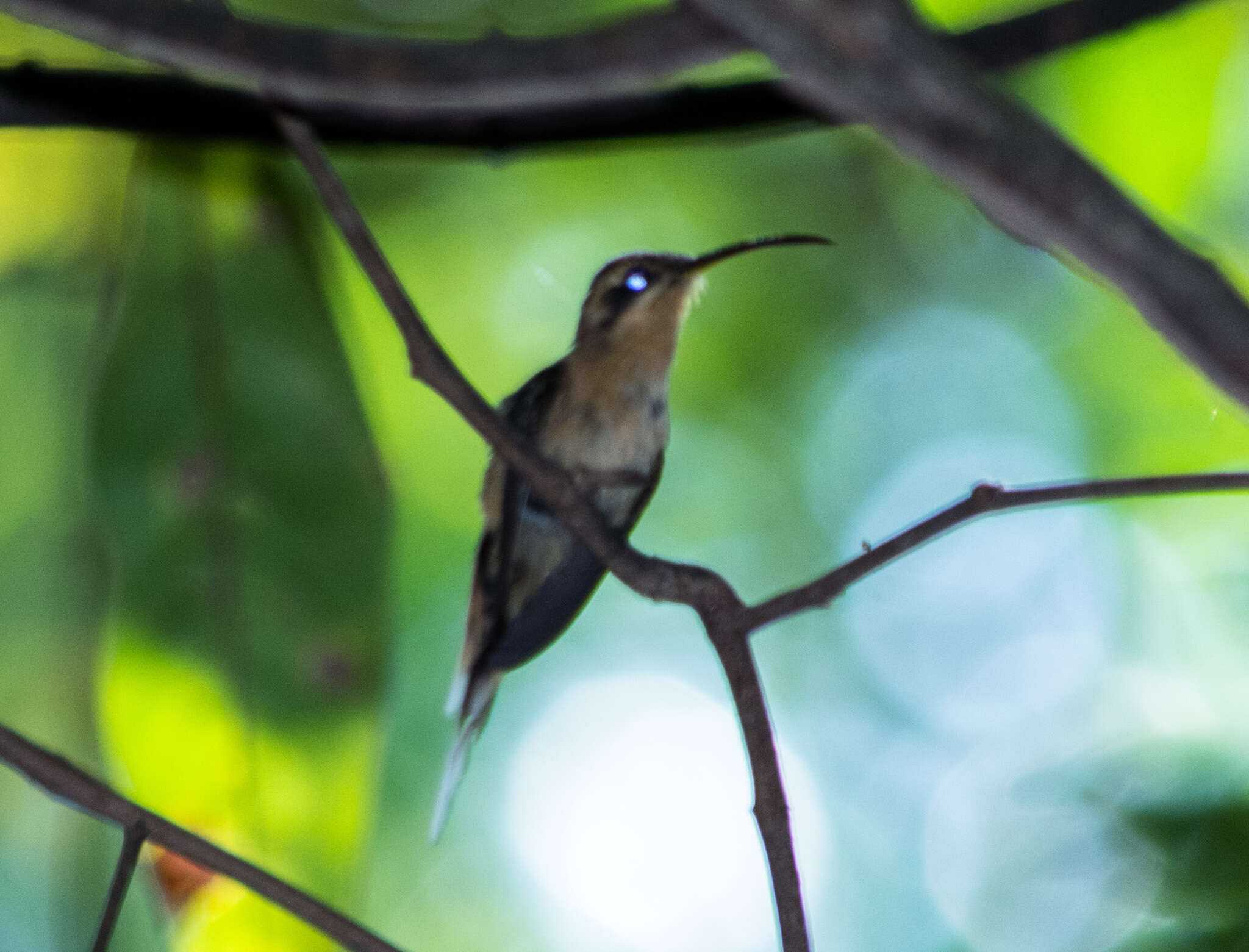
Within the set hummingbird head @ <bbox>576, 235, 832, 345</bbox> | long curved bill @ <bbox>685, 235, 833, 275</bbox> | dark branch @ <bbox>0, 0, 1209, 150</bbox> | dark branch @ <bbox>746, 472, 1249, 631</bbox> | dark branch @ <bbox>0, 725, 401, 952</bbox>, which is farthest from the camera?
hummingbird head @ <bbox>576, 235, 832, 345</bbox>

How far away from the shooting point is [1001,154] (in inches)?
25.2

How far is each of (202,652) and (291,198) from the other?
763 mm

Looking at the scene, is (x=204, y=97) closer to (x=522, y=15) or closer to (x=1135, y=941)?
(x=1135, y=941)

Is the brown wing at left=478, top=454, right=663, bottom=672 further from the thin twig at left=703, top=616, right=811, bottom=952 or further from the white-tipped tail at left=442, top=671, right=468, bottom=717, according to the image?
the thin twig at left=703, top=616, right=811, bottom=952

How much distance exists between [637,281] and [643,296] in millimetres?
50

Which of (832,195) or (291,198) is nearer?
(291,198)

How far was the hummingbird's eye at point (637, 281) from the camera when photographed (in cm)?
247

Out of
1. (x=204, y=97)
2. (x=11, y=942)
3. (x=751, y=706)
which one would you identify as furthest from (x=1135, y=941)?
(x=11, y=942)

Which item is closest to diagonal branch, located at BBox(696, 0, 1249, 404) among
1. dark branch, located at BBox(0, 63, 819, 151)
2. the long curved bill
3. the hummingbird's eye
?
dark branch, located at BBox(0, 63, 819, 151)

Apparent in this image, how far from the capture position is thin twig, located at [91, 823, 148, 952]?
51.6 inches

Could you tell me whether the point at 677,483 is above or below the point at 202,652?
above

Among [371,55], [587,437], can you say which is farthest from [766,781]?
[587,437]

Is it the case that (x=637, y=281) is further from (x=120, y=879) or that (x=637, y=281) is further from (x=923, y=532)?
(x=120, y=879)

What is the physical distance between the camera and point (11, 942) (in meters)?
3.46
